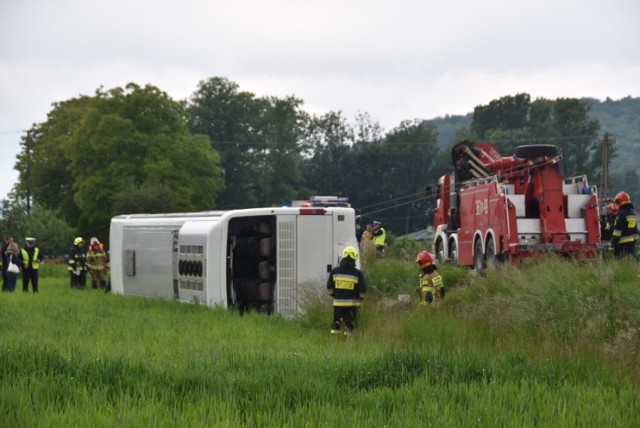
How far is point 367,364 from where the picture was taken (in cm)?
1123

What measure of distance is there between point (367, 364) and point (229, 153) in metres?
83.8

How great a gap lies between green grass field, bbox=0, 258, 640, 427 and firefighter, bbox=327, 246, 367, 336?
369 millimetres

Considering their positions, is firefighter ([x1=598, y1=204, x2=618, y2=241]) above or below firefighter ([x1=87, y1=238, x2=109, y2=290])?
above

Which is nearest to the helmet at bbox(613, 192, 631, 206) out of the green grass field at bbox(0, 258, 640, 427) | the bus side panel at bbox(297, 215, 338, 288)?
the green grass field at bbox(0, 258, 640, 427)

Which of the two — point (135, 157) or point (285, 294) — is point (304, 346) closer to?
point (285, 294)

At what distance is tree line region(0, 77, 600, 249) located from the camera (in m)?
66.0

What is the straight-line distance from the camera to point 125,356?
40.3 ft

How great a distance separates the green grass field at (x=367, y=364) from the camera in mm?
8312

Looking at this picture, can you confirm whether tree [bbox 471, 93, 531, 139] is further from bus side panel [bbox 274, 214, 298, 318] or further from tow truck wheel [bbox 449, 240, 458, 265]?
bus side panel [bbox 274, 214, 298, 318]

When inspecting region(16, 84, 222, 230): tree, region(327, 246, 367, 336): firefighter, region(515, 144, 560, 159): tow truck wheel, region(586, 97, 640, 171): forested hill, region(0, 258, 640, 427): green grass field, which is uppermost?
region(586, 97, 640, 171): forested hill

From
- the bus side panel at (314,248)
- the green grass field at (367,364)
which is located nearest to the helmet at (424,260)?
the green grass field at (367,364)

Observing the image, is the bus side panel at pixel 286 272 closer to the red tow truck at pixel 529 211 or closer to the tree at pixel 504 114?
the red tow truck at pixel 529 211

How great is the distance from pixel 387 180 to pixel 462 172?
68966 millimetres

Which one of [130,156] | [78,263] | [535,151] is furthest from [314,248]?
[130,156]
